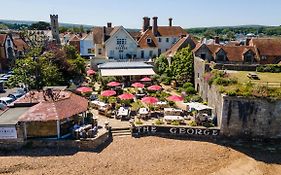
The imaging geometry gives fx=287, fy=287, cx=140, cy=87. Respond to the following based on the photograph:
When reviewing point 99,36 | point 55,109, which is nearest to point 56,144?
point 55,109

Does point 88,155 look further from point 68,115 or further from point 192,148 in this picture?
point 192,148

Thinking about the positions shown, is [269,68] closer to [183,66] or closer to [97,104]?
[183,66]

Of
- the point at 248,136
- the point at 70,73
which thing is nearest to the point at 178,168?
the point at 248,136

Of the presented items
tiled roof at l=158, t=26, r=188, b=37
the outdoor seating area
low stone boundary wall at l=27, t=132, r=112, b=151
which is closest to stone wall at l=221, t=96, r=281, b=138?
the outdoor seating area

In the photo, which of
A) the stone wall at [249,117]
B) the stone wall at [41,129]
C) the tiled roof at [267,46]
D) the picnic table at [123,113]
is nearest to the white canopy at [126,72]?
the picnic table at [123,113]

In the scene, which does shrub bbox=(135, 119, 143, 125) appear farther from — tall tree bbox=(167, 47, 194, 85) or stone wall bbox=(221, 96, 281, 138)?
tall tree bbox=(167, 47, 194, 85)

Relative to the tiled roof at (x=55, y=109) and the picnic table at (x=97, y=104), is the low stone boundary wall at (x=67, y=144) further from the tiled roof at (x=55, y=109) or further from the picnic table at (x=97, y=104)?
the picnic table at (x=97, y=104)
